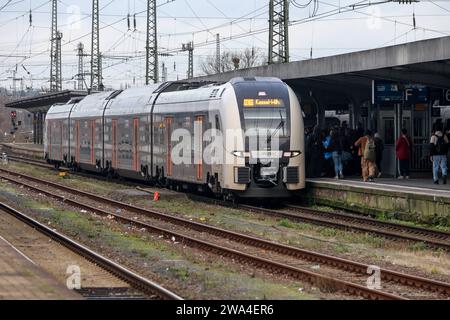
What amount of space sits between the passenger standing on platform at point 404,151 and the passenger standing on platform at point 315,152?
2.43 m

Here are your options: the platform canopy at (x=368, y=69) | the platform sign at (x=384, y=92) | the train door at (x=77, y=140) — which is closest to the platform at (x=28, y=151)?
the train door at (x=77, y=140)

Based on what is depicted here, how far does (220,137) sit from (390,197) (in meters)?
4.36

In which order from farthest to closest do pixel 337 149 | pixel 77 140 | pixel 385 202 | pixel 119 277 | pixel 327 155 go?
1. pixel 77 140
2. pixel 327 155
3. pixel 337 149
4. pixel 385 202
5. pixel 119 277

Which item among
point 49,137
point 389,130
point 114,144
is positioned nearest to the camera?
point 389,130

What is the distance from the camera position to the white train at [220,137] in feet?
70.6

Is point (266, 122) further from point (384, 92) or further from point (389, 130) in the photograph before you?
point (389, 130)

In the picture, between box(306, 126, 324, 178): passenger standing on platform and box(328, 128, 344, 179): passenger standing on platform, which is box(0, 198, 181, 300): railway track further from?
box(306, 126, 324, 178): passenger standing on platform

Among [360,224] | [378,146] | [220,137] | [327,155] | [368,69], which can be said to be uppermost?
[368,69]

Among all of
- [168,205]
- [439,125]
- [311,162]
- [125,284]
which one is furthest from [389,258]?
[311,162]

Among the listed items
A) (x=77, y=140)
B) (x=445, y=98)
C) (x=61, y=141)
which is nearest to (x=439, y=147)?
(x=445, y=98)

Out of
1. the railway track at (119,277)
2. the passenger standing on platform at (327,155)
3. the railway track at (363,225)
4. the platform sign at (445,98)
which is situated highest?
the platform sign at (445,98)

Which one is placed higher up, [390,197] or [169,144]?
[169,144]

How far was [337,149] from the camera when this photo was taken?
24625 mm

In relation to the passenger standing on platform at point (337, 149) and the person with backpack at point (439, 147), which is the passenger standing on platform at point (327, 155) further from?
the person with backpack at point (439, 147)
